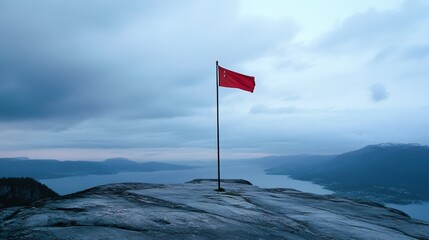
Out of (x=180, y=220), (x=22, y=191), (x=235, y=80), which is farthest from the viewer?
(x=22, y=191)

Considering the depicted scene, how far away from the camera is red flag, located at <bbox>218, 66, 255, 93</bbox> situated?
18.8m

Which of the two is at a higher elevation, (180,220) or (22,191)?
(180,220)

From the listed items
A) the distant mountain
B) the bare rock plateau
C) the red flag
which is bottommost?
the distant mountain

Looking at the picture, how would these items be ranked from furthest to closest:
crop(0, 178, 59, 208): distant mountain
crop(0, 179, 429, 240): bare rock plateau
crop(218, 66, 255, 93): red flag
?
crop(0, 178, 59, 208): distant mountain → crop(218, 66, 255, 93): red flag → crop(0, 179, 429, 240): bare rock plateau

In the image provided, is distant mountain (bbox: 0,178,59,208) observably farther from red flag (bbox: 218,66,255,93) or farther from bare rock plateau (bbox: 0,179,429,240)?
bare rock plateau (bbox: 0,179,429,240)

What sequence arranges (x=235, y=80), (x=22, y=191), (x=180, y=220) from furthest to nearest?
1. (x=22, y=191)
2. (x=235, y=80)
3. (x=180, y=220)

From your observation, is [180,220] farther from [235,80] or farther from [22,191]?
[22,191]

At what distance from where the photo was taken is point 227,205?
13758 mm

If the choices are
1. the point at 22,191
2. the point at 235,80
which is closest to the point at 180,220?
the point at 235,80

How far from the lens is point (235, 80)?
1908cm

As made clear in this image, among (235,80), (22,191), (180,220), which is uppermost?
(235,80)

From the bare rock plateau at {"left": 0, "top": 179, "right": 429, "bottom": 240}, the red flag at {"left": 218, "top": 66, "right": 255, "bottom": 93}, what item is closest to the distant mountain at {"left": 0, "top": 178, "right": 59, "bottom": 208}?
the red flag at {"left": 218, "top": 66, "right": 255, "bottom": 93}

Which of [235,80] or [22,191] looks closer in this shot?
[235,80]

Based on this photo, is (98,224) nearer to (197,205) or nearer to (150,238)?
(150,238)
